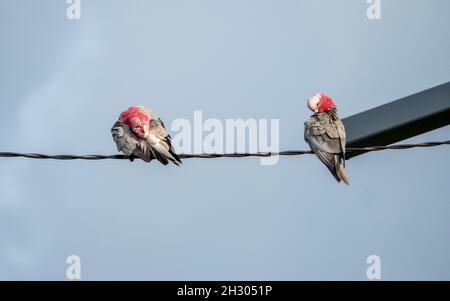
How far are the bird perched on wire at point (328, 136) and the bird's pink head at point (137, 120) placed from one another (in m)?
2.16

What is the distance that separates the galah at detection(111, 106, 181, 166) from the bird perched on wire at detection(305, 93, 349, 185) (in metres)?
1.83

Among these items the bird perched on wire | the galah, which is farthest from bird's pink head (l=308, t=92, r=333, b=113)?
the galah

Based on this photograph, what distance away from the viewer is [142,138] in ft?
46.7

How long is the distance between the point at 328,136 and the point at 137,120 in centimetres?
256

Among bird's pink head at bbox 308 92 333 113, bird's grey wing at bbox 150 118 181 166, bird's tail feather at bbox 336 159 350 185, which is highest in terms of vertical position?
bird's pink head at bbox 308 92 333 113

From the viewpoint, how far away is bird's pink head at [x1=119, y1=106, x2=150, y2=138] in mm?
14227

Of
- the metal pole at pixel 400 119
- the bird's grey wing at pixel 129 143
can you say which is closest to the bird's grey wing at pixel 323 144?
the metal pole at pixel 400 119

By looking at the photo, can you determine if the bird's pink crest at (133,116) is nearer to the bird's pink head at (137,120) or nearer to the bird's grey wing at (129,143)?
the bird's pink head at (137,120)

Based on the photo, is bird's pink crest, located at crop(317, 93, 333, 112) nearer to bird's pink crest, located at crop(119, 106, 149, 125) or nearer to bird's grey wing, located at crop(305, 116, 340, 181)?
bird's grey wing, located at crop(305, 116, 340, 181)

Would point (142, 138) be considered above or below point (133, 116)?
below

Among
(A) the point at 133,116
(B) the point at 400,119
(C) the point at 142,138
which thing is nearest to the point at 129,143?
(C) the point at 142,138

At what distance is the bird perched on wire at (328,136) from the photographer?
13883 millimetres

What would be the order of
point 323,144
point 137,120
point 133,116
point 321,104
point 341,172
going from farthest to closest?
point 321,104, point 133,116, point 137,120, point 323,144, point 341,172

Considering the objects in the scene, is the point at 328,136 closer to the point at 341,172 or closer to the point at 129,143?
the point at 341,172
